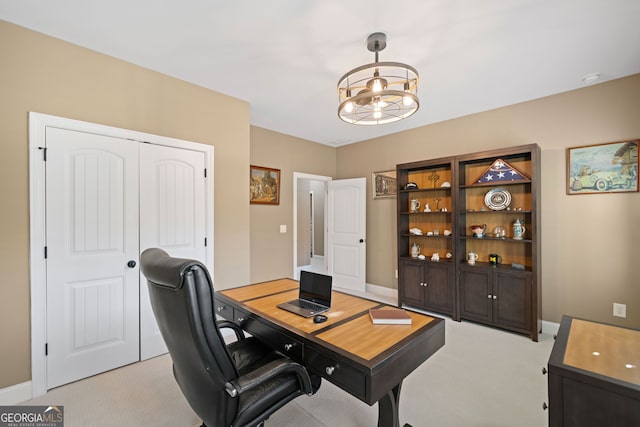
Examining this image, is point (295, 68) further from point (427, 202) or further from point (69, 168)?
point (427, 202)

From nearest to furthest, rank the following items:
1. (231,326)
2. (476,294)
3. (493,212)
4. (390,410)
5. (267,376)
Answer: (267,376)
(390,410)
(231,326)
(476,294)
(493,212)

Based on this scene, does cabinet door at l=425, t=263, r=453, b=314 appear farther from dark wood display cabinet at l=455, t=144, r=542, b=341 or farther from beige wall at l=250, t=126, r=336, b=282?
beige wall at l=250, t=126, r=336, b=282

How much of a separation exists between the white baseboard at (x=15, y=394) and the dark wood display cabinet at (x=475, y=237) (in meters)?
3.91

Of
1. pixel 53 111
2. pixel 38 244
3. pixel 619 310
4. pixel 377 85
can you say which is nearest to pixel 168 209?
pixel 38 244

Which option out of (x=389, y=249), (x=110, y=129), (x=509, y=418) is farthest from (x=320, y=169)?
(x=509, y=418)

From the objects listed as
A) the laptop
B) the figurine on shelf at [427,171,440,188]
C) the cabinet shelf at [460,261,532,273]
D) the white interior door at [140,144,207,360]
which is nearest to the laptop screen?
the laptop

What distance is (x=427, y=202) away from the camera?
13.7 feet

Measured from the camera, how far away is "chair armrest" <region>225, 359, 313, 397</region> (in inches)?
43.5

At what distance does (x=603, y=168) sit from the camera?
2.89 meters

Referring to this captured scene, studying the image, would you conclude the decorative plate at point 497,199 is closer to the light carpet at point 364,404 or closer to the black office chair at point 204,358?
the light carpet at point 364,404

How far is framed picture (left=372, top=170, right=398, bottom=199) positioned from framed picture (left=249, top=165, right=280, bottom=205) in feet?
5.57

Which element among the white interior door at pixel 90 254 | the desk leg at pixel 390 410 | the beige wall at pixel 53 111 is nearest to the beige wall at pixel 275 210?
the beige wall at pixel 53 111

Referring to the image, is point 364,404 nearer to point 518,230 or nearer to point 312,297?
point 312,297

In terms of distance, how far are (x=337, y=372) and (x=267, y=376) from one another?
31 centimetres
